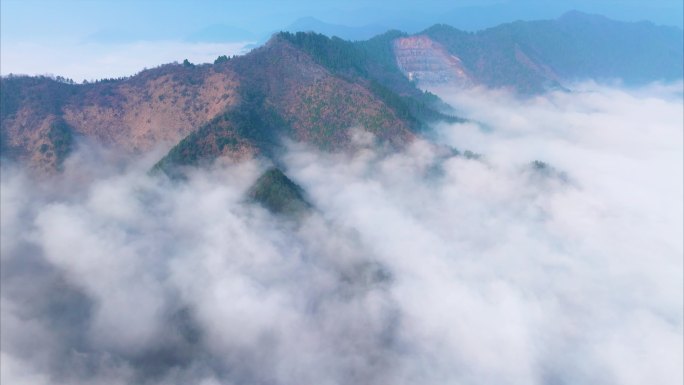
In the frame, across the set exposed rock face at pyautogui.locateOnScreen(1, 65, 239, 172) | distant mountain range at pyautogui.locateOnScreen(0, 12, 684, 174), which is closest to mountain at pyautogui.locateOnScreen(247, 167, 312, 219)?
distant mountain range at pyautogui.locateOnScreen(0, 12, 684, 174)

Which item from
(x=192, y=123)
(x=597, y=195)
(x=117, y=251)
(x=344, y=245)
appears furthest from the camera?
(x=597, y=195)

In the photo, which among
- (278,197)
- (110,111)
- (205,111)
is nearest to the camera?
(278,197)

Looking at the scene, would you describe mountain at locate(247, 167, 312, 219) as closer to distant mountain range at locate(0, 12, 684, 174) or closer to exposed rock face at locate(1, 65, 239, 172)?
distant mountain range at locate(0, 12, 684, 174)

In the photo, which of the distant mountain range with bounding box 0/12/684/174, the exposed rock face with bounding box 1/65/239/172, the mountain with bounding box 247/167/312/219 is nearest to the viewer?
the mountain with bounding box 247/167/312/219

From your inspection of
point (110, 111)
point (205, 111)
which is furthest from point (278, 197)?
point (110, 111)

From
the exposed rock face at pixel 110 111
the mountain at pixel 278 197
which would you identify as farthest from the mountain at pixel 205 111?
the mountain at pixel 278 197

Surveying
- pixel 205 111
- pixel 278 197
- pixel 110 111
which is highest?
pixel 205 111

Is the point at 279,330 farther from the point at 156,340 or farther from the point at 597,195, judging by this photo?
the point at 597,195

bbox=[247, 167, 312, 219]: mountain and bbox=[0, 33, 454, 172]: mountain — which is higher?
bbox=[0, 33, 454, 172]: mountain

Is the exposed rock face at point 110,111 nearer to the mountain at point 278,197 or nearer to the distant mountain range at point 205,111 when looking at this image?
the distant mountain range at point 205,111

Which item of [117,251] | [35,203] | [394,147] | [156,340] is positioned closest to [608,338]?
[394,147]

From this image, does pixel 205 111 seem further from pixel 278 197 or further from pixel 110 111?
pixel 278 197
